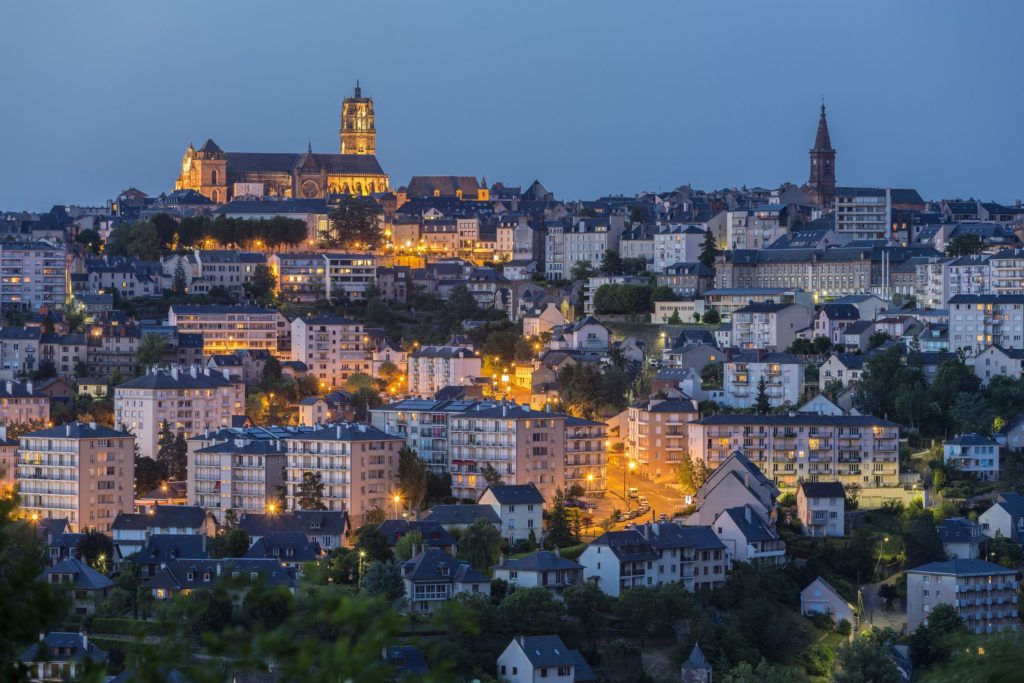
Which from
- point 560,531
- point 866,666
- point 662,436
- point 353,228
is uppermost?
point 353,228

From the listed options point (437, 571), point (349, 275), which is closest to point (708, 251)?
point (349, 275)

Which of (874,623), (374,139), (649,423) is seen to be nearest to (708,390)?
(649,423)

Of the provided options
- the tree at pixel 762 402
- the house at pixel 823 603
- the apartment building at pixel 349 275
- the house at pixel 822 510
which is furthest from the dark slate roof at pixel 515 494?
the apartment building at pixel 349 275

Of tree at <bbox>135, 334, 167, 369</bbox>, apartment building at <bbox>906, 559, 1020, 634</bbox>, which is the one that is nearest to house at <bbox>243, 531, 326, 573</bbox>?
apartment building at <bbox>906, 559, 1020, 634</bbox>

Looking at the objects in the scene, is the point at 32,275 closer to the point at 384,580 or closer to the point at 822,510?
the point at 822,510

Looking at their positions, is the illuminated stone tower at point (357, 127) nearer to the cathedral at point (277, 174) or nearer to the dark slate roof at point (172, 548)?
the cathedral at point (277, 174)

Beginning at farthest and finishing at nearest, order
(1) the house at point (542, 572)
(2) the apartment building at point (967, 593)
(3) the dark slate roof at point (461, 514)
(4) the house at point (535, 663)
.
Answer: (3) the dark slate roof at point (461, 514) → (2) the apartment building at point (967, 593) → (1) the house at point (542, 572) → (4) the house at point (535, 663)

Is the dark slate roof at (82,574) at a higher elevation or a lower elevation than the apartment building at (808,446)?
lower
